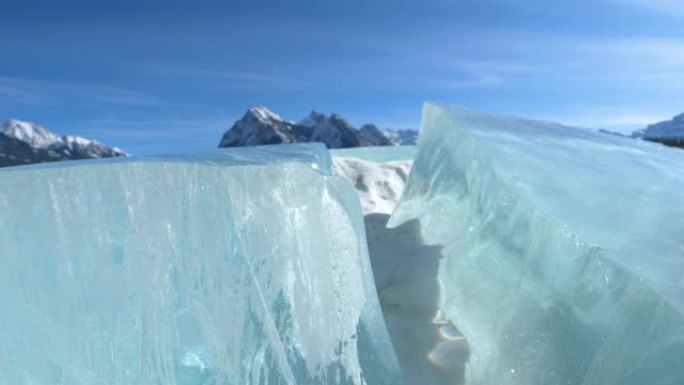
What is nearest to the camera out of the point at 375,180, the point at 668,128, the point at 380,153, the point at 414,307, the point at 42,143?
the point at 414,307

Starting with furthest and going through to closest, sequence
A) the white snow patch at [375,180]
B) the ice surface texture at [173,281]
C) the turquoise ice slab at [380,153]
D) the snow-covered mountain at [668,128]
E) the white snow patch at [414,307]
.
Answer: the snow-covered mountain at [668,128]
the turquoise ice slab at [380,153]
the white snow patch at [375,180]
the white snow patch at [414,307]
the ice surface texture at [173,281]

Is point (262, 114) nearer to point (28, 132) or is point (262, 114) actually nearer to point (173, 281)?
point (28, 132)

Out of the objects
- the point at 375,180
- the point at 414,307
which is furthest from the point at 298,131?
the point at 414,307

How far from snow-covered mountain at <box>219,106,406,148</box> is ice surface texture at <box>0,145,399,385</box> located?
→ 101m

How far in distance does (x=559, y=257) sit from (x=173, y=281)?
1241 millimetres

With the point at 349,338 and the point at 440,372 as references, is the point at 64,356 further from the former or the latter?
the point at 440,372

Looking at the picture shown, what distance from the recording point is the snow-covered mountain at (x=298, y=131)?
106875 millimetres

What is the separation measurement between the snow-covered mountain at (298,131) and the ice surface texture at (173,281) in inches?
3983

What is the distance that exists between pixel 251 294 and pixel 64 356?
533 millimetres

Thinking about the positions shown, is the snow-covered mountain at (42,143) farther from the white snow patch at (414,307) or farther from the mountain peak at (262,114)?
the white snow patch at (414,307)

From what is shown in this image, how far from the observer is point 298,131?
111m

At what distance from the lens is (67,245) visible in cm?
173

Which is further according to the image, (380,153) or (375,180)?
(380,153)

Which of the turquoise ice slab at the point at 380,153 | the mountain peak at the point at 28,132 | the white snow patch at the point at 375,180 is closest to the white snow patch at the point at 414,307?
the white snow patch at the point at 375,180
